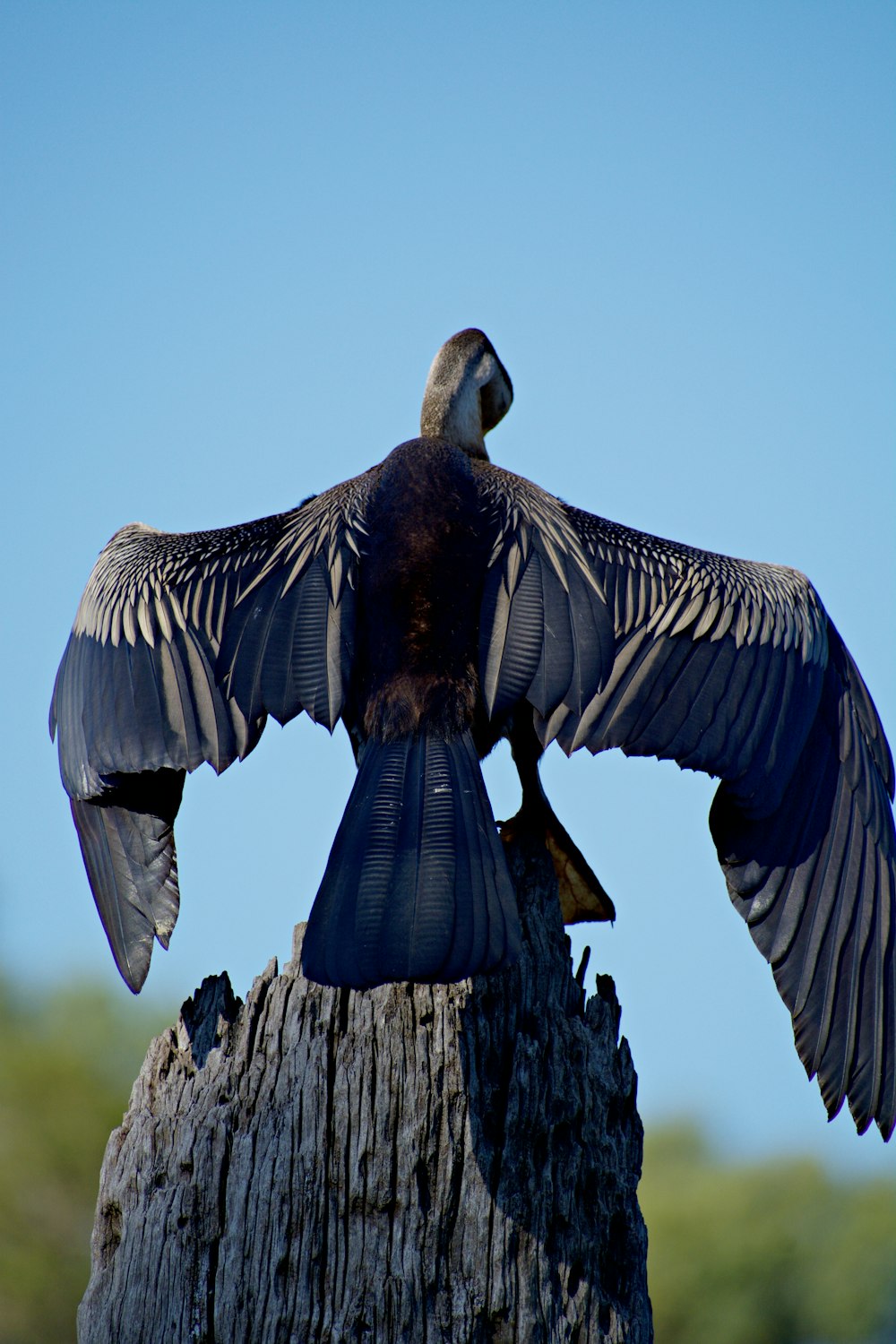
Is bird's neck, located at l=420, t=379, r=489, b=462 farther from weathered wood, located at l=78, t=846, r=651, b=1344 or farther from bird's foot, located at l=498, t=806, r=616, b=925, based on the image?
weathered wood, located at l=78, t=846, r=651, b=1344

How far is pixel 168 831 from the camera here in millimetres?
3531

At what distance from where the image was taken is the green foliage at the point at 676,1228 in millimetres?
10391

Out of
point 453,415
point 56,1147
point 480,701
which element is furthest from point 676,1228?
point 480,701

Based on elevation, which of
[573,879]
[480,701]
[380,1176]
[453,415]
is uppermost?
[453,415]

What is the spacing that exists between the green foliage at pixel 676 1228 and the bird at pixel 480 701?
7.83 m

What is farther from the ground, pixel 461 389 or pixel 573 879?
pixel 461 389

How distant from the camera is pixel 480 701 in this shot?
3.46m

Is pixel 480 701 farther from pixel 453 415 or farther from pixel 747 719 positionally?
pixel 453 415

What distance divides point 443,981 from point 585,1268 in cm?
63

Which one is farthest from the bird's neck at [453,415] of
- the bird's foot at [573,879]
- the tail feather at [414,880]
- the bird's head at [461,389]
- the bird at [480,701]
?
the tail feather at [414,880]

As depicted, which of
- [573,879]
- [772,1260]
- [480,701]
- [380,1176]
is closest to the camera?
[380,1176]

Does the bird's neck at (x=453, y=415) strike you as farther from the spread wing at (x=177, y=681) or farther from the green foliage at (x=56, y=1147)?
the green foliage at (x=56, y=1147)

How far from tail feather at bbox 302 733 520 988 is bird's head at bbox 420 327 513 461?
2.37 meters

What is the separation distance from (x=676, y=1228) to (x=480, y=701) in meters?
8.64
